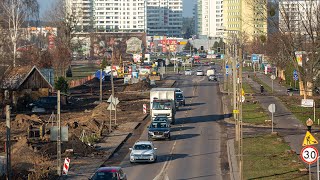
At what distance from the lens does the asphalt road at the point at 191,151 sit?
121ft

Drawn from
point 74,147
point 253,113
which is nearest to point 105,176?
point 74,147

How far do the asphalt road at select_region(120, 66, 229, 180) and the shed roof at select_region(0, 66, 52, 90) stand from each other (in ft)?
56.0

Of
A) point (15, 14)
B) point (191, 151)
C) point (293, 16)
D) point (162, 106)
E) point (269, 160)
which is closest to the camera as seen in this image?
point (269, 160)

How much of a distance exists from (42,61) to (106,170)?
7820 cm

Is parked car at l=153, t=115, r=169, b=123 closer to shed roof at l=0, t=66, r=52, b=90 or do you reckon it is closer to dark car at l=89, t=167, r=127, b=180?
dark car at l=89, t=167, r=127, b=180

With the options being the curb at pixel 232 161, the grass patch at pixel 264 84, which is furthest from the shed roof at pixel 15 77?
the curb at pixel 232 161

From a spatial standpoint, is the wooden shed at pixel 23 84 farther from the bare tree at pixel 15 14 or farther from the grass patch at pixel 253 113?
the grass patch at pixel 253 113

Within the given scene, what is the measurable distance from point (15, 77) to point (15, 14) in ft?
69.9

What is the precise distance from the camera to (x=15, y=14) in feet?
324

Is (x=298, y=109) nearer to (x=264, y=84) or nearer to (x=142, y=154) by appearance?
(x=142, y=154)

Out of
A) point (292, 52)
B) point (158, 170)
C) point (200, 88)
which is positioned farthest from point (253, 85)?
point (158, 170)

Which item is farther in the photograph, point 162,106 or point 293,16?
point 293,16

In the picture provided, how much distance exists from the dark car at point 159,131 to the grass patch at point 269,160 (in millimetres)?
5242

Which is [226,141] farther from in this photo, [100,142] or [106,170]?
[106,170]
